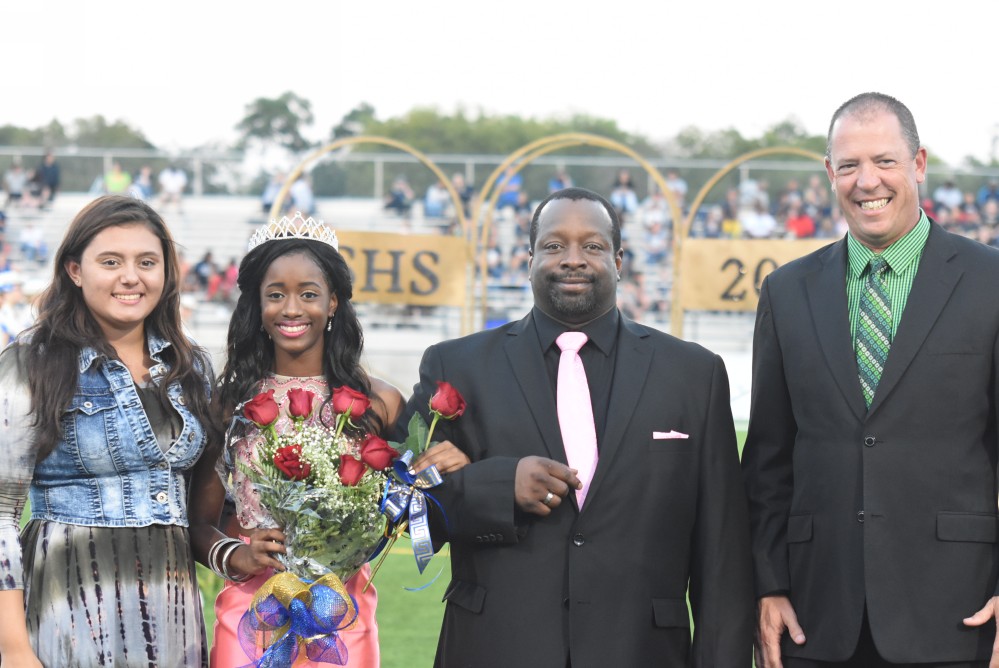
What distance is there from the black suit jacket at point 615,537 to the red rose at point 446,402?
19cm

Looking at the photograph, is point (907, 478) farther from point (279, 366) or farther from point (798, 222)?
point (798, 222)

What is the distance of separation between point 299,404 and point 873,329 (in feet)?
5.36

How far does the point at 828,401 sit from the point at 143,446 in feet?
6.37

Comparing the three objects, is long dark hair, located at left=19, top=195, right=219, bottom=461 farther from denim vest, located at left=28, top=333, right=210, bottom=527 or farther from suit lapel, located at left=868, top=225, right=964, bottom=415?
suit lapel, located at left=868, top=225, right=964, bottom=415

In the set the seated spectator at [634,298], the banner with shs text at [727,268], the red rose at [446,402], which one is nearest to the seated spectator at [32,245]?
the seated spectator at [634,298]

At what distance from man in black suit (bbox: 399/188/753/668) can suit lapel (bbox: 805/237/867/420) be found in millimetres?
345

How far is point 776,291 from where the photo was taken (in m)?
3.72

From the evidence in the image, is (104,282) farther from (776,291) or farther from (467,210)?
(467,210)

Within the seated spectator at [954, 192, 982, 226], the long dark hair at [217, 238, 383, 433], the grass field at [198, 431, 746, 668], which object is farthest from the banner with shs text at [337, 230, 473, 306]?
the seated spectator at [954, 192, 982, 226]

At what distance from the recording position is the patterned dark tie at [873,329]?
3451mm

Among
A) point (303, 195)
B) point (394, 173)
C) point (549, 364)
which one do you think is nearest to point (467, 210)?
point (394, 173)

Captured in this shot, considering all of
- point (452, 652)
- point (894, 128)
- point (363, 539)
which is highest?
point (894, 128)

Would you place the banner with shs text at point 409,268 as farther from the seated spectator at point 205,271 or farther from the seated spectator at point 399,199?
the seated spectator at point 205,271

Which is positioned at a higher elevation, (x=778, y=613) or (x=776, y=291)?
(x=776, y=291)
